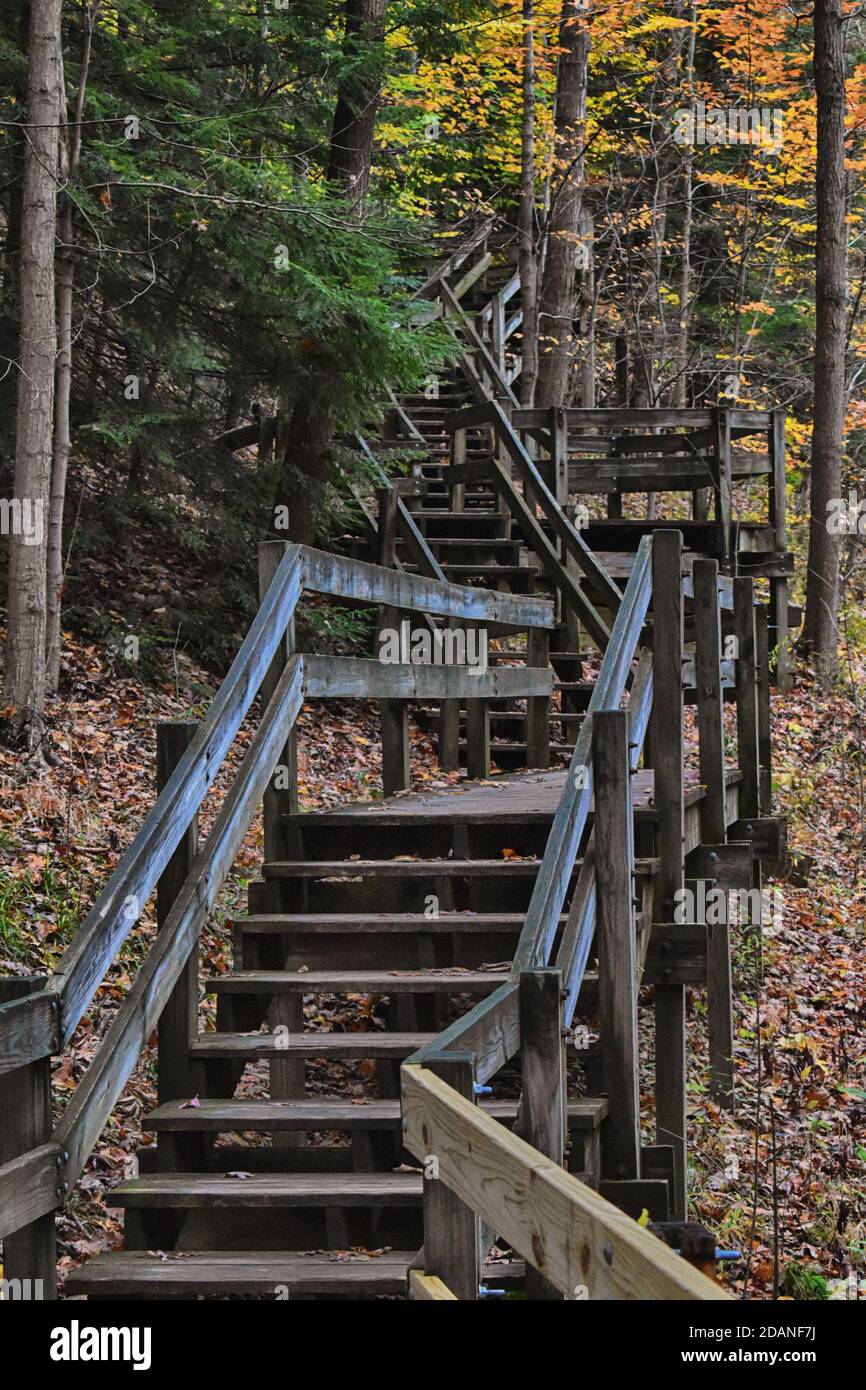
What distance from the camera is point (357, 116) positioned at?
13945 millimetres

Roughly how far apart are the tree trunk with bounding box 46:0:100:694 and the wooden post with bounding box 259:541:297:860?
176 inches

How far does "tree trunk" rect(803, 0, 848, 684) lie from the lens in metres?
16.9

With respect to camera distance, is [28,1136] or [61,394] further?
[61,394]

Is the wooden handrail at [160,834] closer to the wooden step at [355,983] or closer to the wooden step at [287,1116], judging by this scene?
the wooden step at [287,1116]

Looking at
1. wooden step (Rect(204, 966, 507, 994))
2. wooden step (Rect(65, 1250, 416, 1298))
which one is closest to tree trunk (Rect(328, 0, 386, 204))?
wooden step (Rect(204, 966, 507, 994))

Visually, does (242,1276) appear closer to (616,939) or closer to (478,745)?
(616,939)

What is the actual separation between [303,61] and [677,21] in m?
7.92

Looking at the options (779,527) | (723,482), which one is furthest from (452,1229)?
(779,527)

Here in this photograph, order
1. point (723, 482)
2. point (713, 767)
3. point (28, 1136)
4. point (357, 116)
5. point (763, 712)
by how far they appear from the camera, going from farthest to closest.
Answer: point (723, 482)
point (357, 116)
point (763, 712)
point (713, 767)
point (28, 1136)

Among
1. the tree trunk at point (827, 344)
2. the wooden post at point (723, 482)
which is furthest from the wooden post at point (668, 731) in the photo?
the tree trunk at point (827, 344)

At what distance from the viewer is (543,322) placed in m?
22.4

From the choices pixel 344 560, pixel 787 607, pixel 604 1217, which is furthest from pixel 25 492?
pixel 787 607

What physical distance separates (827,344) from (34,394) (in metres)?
10.7
